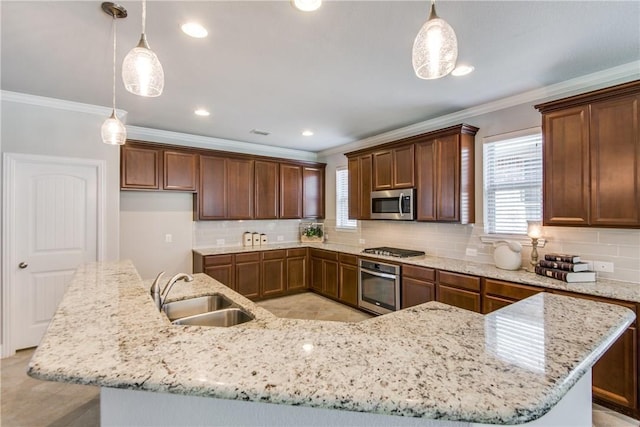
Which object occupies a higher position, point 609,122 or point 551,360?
point 609,122

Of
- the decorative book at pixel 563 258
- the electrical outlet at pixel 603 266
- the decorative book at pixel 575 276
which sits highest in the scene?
the decorative book at pixel 563 258

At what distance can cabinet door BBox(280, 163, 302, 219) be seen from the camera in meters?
5.37

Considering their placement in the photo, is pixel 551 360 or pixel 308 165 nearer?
pixel 551 360

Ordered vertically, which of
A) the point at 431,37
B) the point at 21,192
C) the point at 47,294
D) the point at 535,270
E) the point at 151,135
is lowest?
the point at 47,294

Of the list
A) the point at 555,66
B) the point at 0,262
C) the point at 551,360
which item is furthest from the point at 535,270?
the point at 0,262

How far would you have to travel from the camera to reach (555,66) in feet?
8.32

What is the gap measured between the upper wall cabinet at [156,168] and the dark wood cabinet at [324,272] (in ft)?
7.44

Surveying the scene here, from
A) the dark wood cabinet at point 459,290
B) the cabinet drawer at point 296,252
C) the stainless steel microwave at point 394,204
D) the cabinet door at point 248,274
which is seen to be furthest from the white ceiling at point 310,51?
the cabinet drawer at point 296,252

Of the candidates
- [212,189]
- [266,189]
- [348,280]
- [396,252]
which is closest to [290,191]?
[266,189]

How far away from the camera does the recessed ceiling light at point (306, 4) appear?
168 cm

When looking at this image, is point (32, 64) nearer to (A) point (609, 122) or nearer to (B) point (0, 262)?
(B) point (0, 262)

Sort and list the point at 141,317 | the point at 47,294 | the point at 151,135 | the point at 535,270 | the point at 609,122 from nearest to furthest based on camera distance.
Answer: the point at 141,317 → the point at 609,122 → the point at 535,270 → the point at 47,294 → the point at 151,135

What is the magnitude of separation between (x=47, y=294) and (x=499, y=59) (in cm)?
505

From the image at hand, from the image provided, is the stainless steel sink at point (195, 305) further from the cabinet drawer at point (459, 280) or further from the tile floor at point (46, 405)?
the cabinet drawer at point (459, 280)
